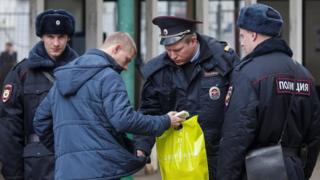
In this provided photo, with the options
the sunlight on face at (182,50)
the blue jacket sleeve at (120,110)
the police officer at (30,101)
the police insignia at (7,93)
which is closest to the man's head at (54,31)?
the police officer at (30,101)

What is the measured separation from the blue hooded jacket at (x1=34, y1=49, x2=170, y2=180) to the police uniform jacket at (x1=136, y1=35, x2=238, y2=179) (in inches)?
22.0

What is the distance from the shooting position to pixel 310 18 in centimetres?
1262

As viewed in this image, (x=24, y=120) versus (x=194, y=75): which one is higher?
(x=194, y=75)

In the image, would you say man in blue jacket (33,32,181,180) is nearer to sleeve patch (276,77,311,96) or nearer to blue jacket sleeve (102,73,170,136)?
blue jacket sleeve (102,73,170,136)

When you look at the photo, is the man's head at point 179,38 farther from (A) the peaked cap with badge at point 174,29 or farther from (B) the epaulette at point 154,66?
(B) the epaulette at point 154,66

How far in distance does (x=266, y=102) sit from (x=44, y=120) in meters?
1.29

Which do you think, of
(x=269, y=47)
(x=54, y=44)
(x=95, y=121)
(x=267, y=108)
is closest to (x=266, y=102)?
(x=267, y=108)

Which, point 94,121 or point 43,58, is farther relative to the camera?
point 43,58

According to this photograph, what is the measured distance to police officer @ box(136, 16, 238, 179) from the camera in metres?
4.37

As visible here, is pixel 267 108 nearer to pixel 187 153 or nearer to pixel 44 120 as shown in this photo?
pixel 187 153

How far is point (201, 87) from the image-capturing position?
14.5 feet

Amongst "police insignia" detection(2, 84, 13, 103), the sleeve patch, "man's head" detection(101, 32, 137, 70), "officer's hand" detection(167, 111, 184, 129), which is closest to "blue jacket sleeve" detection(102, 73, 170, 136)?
"man's head" detection(101, 32, 137, 70)

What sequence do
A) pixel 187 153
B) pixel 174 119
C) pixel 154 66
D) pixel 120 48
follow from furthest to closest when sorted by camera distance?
pixel 154 66 → pixel 187 153 → pixel 174 119 → pixel 120 48

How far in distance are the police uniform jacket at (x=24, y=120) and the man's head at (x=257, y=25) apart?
1.24 meters
